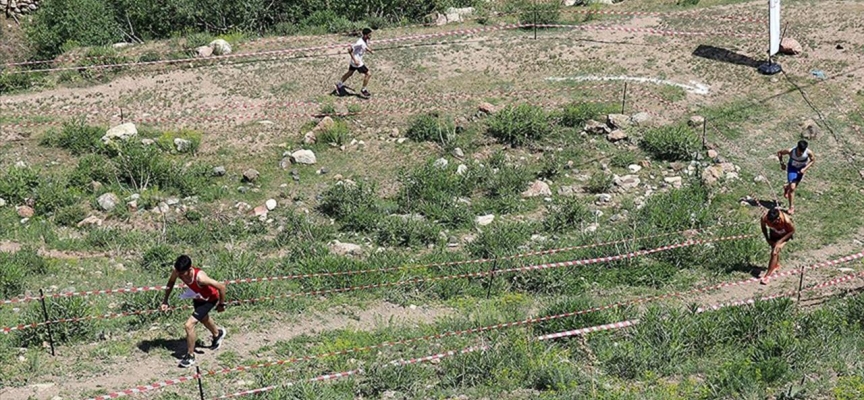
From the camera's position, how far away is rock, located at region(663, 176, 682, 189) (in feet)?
49.5

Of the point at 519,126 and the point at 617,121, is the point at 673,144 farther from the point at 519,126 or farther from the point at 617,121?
the point at 519,126

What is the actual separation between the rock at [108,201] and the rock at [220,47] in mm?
6203

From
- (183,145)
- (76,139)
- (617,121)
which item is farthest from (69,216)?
(617,121)

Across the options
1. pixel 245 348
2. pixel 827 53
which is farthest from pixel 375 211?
pixel 827 53

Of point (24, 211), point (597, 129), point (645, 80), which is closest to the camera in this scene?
point (24, 211)

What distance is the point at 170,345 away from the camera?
10.8 metres

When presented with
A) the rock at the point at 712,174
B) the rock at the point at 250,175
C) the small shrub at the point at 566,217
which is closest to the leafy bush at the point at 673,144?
the rock at the point at 712,174

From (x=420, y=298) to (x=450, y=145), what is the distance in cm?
474

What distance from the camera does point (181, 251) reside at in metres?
13.6

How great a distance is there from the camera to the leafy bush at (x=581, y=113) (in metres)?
16.8

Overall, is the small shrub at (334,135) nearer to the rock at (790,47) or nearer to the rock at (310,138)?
the rock at (310,138)

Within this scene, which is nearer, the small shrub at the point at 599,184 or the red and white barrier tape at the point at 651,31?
the small shrub at the point at 599,184

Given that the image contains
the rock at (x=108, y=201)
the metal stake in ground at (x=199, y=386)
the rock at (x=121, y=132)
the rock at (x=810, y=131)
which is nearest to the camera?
the metal stake in ground at (x=199, y=386)

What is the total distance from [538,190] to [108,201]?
6462 millimetres
